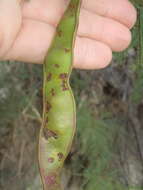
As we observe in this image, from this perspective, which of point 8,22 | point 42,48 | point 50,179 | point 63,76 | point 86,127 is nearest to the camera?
point 50,179

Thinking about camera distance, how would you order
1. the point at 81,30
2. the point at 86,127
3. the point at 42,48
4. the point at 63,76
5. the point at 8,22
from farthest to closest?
the point at 86,127, the point at 81,30, the point at 42,48, the point at 8,22, the point at 63,76

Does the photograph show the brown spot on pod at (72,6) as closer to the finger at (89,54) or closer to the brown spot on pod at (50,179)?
the finger at (89,54)

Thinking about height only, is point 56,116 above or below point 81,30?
below

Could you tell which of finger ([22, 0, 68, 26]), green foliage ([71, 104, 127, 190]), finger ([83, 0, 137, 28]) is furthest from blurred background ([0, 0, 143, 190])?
finger ([22, 0, 68, 26])

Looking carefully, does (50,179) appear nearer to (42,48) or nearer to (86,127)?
(42,48)

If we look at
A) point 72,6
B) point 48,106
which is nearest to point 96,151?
point 48,106

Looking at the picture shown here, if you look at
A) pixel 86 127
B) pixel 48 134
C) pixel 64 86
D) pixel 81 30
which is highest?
pixel 81 30

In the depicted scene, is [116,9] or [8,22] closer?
[8,22]
